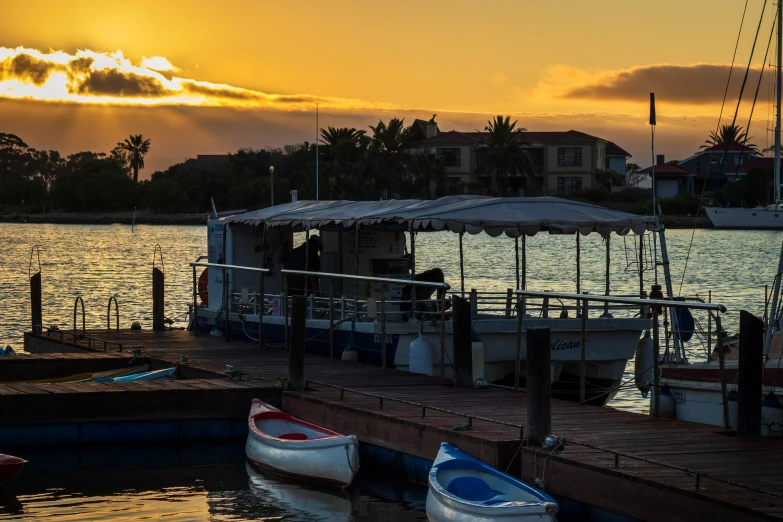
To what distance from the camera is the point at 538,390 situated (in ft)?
45.2

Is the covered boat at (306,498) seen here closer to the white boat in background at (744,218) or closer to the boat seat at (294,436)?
the boat seat at (294,436)

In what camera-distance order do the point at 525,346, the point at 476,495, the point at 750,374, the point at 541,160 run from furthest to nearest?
1. the point at 541,160
2. the point at 525,346
3. the point at 750,374
4. the point at 476,495

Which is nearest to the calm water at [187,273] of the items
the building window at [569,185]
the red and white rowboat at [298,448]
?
the building window at [569,185]

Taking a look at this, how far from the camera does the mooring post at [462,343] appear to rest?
1773 cm

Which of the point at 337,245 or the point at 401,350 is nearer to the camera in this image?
the point at 401,350

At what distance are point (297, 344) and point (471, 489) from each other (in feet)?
18.2

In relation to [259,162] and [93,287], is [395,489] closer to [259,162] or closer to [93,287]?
[93,287]

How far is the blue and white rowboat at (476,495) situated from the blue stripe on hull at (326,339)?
7370 millimetres

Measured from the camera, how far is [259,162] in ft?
445

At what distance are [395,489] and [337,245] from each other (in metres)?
10.4

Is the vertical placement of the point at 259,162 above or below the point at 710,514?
above

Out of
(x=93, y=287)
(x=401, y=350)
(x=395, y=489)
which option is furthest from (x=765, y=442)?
(x=93, y=287)

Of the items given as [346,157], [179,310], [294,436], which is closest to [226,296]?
[294,436]

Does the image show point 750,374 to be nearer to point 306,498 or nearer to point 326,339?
point 306,498
